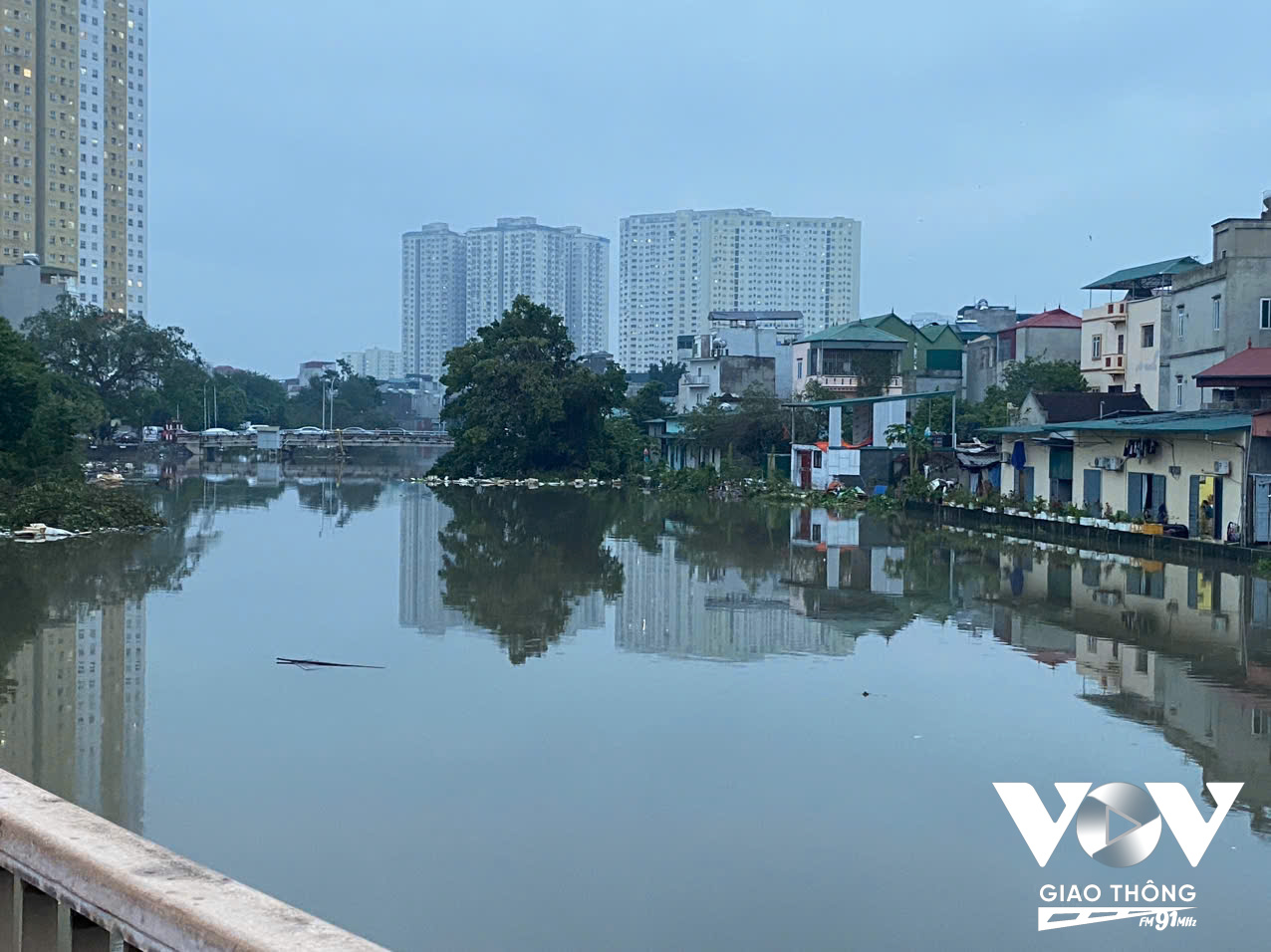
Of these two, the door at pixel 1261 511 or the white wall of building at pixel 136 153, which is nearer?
the door at pixel 1261 511

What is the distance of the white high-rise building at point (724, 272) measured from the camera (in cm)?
14500

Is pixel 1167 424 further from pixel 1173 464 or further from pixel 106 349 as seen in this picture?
pixel 106 349

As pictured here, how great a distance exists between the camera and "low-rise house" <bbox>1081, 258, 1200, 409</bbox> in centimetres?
3488

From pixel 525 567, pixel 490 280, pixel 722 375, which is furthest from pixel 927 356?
pixel 490 280

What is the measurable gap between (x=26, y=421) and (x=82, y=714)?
741 inches

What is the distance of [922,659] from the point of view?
15.1 m

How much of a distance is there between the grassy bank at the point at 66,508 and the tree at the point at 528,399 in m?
23.1

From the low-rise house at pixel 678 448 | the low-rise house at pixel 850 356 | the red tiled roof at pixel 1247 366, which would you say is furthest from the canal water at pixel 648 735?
the low-rise house at pixel 678 448

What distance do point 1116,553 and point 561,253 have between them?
149371 mm

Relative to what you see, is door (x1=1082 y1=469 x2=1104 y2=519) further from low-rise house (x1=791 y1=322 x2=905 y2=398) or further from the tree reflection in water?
low-rise house (x1=791 y1=322 x2=905 y2=398)

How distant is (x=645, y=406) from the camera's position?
6116 centimetres

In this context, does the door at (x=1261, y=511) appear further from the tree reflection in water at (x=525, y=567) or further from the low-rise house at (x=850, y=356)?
the low-rise house at (x=850, y=356)

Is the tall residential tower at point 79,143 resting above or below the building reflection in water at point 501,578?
above

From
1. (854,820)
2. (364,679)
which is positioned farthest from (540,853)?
(364,679)
